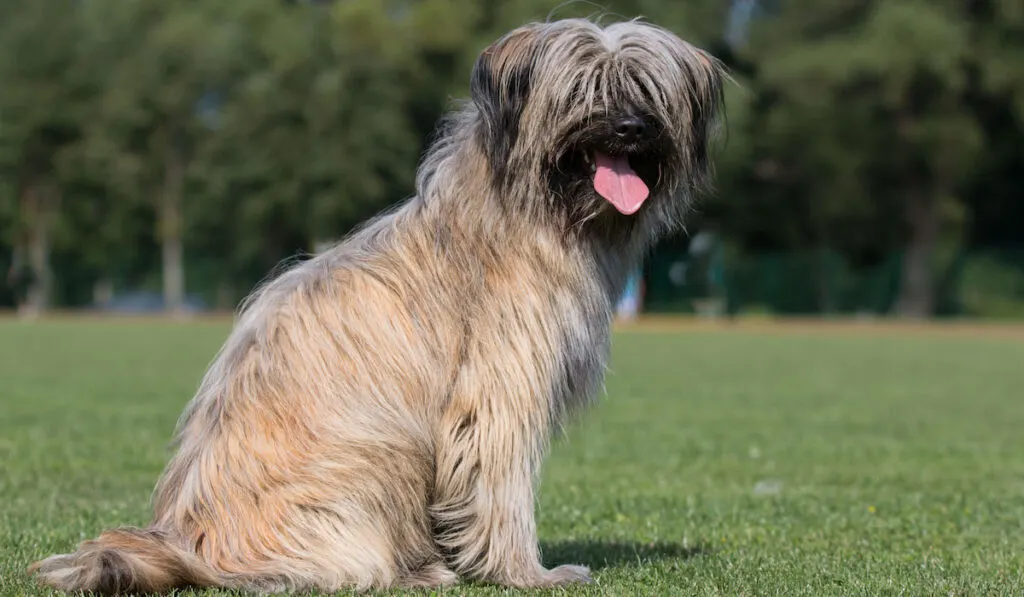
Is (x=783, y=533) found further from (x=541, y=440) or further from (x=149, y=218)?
(x=149, y=218)

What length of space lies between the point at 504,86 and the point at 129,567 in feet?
8.15

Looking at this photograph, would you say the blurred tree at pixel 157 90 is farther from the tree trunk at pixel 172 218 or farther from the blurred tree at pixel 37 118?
the blurred tree at pixel 37 118

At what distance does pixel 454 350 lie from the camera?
5586 millimetres

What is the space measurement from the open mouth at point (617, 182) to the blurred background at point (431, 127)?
45.5 meters

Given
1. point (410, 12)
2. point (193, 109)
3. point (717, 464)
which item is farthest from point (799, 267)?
point (717, 464)

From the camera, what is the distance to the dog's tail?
4.84 m

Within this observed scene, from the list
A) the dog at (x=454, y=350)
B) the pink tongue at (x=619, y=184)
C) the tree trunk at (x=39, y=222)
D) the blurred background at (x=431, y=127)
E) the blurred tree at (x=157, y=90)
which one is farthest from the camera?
the tree trunk at (x=39, y=222)

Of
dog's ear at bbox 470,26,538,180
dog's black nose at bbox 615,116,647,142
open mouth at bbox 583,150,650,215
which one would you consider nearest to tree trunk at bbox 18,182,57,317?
dog's ear at bbox 470,26,538,180

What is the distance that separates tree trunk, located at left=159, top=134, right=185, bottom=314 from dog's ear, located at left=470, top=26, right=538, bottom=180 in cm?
5522

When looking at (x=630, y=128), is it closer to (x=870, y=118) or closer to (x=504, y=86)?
(x=504, y=86)

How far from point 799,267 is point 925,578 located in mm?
52221

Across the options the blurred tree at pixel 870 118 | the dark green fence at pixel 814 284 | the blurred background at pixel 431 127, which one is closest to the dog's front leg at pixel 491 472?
the blurred background at pixel 431 127

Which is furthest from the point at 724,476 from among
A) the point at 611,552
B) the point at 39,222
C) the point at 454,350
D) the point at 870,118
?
the point at 39,222

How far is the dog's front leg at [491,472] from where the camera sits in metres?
5.56
